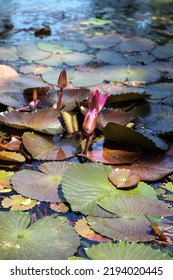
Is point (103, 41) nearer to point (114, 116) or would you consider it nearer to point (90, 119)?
point (114, 116)

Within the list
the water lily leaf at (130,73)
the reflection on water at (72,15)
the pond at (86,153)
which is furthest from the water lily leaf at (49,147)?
the reflection on water at (72,15)

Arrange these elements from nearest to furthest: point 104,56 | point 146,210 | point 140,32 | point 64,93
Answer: point 146,210 → point 64,93 → point 104,56 → point 140,32

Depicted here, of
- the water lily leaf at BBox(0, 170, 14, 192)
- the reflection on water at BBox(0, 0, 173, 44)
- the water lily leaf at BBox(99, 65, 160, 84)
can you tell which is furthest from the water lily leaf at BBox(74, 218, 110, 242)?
the reflection on water at BBox(0, 0, 173, 44)

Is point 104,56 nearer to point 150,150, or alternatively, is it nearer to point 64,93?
point 64,93

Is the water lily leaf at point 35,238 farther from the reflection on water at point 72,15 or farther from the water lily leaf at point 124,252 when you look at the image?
the reflection on water at point 72,15

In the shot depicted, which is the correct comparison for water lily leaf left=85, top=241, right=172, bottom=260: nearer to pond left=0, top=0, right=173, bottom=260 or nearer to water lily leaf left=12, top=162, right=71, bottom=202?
pond left=0, top=0, right=173, bottom=260

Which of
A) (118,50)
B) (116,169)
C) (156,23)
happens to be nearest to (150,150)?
(116,169)
